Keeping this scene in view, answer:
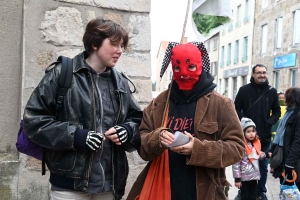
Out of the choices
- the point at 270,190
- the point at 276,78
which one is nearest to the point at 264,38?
the point at 276,78

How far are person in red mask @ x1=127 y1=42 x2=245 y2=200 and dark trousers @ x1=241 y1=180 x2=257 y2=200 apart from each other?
2765 mm

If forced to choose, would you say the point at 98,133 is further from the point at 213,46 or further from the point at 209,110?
the point at 213,46

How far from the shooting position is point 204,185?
2.67 meters

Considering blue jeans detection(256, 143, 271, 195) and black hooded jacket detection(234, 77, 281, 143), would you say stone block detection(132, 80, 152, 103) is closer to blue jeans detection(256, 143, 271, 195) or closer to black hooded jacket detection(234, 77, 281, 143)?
black hooded jacket detection(234, 77, 281, 143)

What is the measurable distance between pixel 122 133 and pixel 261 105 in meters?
4.12

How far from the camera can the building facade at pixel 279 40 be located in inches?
802

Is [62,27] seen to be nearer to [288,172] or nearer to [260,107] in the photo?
[288,172]

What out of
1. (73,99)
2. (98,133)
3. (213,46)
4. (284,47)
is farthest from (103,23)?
(213,46)

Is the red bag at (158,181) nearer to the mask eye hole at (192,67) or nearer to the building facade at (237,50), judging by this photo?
the mask eye hole at (192,67)

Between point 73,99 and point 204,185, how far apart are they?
1.00 metres

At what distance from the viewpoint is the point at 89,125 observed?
2557mm

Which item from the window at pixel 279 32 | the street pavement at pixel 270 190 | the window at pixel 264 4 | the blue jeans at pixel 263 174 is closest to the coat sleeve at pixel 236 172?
the blue jeans at pixel 263 174

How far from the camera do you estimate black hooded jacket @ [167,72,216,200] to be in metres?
2.70

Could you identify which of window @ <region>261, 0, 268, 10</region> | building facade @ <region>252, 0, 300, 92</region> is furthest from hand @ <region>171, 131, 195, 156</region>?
window @ <region>261, 0, 268, 10</region>
